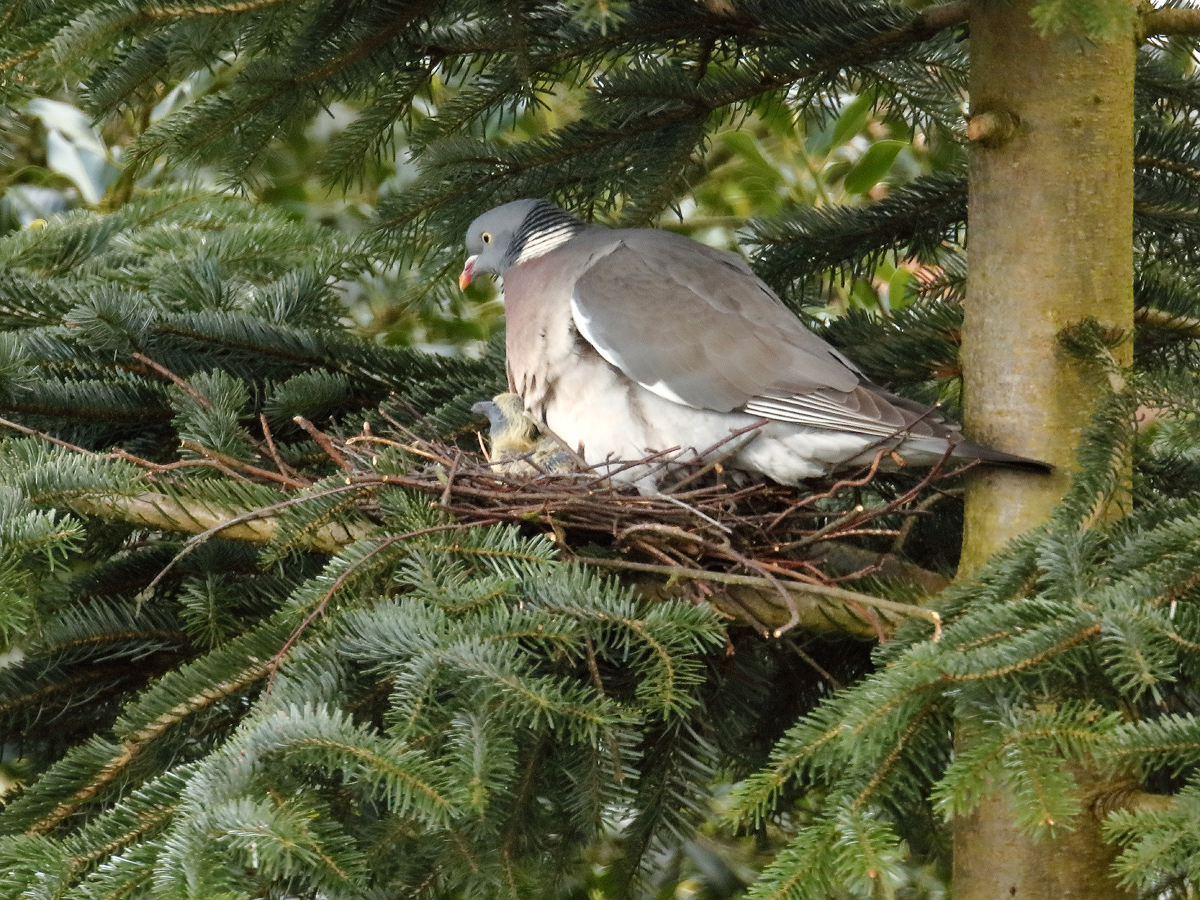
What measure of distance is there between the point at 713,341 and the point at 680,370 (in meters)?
0.08

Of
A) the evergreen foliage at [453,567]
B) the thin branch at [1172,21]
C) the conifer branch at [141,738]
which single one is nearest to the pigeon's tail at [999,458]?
the evergreen foliage at [453,567]

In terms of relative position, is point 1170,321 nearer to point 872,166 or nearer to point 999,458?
point 999,458

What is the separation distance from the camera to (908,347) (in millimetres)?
2514

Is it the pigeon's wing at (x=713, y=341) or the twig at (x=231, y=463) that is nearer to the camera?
the twig at (x=231, y=463)

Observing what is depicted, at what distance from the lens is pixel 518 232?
3.08 meters

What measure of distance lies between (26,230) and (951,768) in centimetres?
263

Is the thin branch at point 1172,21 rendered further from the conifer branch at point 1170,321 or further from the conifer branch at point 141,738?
the conifer branch at point 141,738

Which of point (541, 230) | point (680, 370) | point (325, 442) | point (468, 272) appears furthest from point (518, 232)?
point (325, 442)

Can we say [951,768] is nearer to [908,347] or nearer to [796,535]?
[796,535]

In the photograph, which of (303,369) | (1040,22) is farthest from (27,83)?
(1040,22)

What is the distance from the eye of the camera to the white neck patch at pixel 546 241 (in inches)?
119

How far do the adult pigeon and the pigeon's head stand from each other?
0.47 ft

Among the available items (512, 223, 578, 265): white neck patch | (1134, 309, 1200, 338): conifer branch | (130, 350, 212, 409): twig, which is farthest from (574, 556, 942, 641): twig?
(512, 223, 578, 265): white neck patch

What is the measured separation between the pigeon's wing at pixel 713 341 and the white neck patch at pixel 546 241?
0.25m
